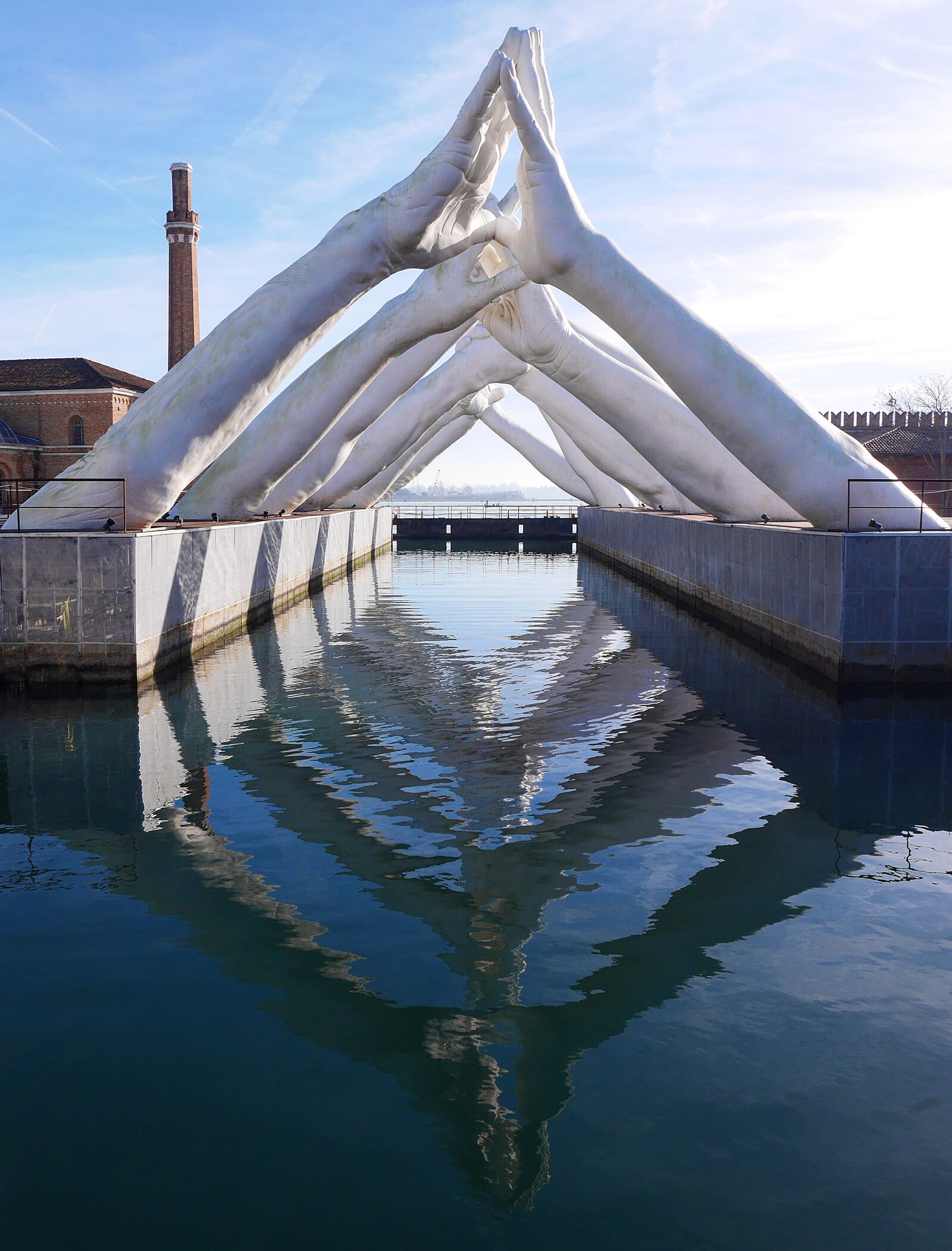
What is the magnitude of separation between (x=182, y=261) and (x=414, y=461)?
14.0 m

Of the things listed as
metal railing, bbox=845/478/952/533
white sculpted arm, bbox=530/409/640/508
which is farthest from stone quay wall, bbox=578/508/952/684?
white sculpted arm, bbox=530/409/640/508

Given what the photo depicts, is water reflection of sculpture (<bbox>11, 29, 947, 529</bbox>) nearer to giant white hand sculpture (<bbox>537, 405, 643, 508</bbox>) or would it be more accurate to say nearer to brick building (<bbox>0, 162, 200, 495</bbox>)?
giant white hand sculpture (<bbox>537, 405, 643, 508</bbox>)

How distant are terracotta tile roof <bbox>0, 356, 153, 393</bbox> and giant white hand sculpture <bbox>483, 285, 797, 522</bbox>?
111 ft

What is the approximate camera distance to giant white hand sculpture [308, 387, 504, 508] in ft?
110

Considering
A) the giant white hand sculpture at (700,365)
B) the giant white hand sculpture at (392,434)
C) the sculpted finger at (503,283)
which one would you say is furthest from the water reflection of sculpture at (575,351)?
the giant white hand sculpture at (392,434)

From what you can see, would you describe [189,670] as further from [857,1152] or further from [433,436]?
[433,436]

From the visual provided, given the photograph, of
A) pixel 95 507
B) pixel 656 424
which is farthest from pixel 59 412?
pixel 95 507

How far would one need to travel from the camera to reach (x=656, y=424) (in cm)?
2050

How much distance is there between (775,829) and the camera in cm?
723

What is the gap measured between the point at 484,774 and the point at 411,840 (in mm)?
1787

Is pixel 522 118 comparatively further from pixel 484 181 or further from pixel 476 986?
pixel 476 986

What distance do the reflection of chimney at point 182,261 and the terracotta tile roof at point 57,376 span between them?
143 inches

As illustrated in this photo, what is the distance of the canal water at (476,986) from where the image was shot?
340cm

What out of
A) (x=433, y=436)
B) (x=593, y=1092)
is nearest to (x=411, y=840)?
(x=593, y=1092)
